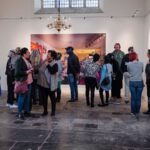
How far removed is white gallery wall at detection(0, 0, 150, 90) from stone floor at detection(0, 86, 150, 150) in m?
3.56

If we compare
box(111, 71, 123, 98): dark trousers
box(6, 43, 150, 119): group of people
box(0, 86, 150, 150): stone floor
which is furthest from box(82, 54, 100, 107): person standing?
box(111, 71, 123, 98): dark trousers

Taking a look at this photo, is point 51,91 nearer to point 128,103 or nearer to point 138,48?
point 128,103

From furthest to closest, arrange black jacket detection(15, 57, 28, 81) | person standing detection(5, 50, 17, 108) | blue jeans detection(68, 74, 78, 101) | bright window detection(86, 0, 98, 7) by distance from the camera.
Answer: bright window detection(86, 0, 98, 7) → blue jeans detection(68, 74, 78, 101) → person standing detection(5, 50, 17, 108) → black jacket detection(15, 57, 28, 81)

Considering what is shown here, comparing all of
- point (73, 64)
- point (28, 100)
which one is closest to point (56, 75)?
point (28, 100)

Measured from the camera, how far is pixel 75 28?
11633 mm

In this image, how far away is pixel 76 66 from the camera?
9.32 meters

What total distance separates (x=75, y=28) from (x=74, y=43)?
1.75ft

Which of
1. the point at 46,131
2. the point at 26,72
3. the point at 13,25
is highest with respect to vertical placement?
the point at 13,25

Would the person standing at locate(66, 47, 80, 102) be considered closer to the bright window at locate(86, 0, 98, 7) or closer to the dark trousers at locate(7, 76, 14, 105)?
the dark trousers at locate(7, 76, 14, 105)

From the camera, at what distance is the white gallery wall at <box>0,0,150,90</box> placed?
1133 cm

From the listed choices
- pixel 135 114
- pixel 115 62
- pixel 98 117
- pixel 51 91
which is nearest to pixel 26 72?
pixel 51 91

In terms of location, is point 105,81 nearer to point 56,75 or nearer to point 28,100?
point 56,75

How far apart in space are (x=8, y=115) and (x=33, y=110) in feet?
2.35

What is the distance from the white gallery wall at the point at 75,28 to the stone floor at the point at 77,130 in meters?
3.56
